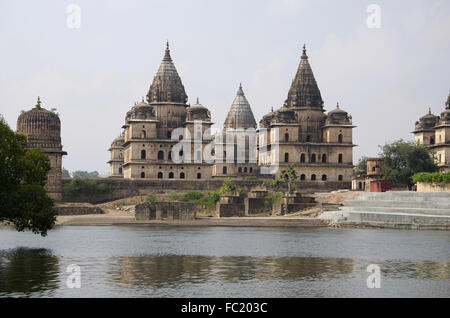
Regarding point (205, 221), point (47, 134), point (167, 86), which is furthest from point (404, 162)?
point (47, 134)

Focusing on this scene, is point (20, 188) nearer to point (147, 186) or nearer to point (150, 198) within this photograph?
point (150, 198)

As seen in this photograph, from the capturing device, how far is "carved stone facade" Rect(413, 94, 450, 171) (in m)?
86.3

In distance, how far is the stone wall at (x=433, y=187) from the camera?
6225 cm

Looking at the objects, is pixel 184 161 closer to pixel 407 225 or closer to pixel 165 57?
pixel 165 57

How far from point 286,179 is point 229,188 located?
27.0ft

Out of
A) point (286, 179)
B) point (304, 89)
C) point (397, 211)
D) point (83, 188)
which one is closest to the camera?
point (397, 211)

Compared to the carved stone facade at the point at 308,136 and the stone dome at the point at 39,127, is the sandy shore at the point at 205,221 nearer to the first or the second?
the stone dome at the point at 39,127

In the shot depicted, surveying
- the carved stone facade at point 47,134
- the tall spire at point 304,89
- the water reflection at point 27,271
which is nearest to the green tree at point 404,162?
the tall spire at point 304,89

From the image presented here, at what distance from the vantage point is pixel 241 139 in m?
91.6

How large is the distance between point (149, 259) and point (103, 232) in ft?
59.7

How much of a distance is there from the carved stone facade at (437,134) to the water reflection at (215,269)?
53902 mm

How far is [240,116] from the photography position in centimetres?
9219

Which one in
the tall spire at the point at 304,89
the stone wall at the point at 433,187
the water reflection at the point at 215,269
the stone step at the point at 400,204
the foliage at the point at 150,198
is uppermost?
the tall spire at the point at 304,89
